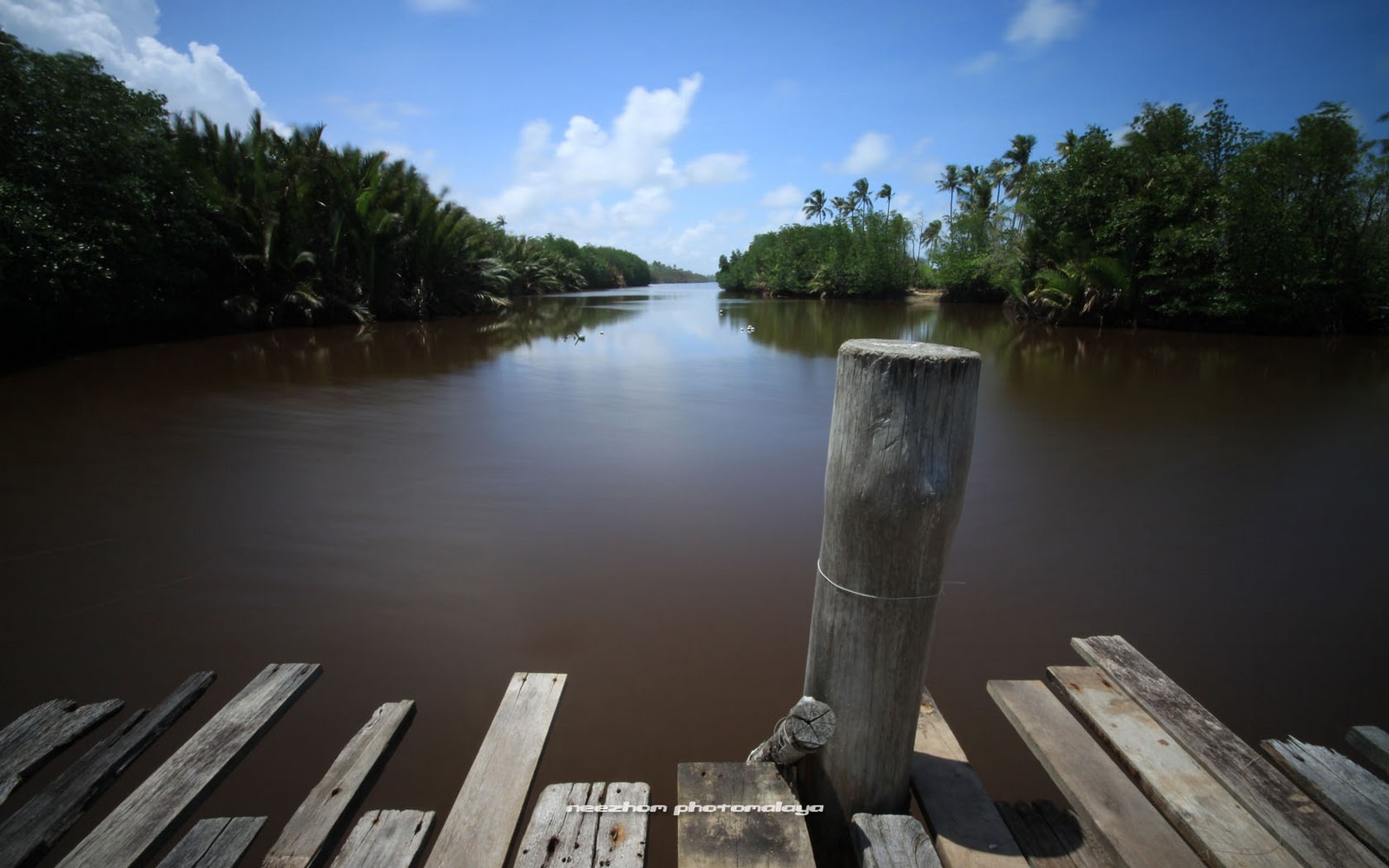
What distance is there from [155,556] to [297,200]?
62.1 feet

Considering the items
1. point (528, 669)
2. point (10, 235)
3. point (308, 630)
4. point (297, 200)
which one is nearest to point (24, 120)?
point (10, 235)

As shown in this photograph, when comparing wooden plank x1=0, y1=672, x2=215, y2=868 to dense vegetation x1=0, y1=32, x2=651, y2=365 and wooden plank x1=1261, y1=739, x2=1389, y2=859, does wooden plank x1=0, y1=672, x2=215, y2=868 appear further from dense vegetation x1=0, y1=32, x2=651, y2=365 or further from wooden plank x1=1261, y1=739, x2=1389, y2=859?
dense vegetation x1=0, y1=32, x2=651, y2=365

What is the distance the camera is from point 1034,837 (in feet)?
6.36

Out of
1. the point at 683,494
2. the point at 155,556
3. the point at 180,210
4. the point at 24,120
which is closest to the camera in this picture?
the point at 155,556

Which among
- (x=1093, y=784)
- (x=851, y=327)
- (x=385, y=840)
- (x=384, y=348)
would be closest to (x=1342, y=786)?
(x=1093, y=784)

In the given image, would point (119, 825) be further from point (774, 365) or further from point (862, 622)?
point (774, 365)

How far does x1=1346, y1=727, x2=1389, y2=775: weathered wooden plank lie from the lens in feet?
7.19

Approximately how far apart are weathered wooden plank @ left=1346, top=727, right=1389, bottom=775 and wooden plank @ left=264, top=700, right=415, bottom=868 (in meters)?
3.44

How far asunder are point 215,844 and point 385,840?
0.49 metres

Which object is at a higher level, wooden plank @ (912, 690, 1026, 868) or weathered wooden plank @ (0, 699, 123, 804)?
wooden plank @ (912, 690, 1026, 868)

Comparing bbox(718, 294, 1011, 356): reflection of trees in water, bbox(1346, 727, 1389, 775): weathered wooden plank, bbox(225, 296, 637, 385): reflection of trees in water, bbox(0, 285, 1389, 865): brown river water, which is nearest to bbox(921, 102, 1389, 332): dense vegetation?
bbox(718, 294, 1011, 356): reflection of trees in water

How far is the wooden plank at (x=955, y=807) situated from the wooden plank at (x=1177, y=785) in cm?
51

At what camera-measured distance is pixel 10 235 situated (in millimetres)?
10242

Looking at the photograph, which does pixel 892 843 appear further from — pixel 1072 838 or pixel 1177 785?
pixel 1177 785
